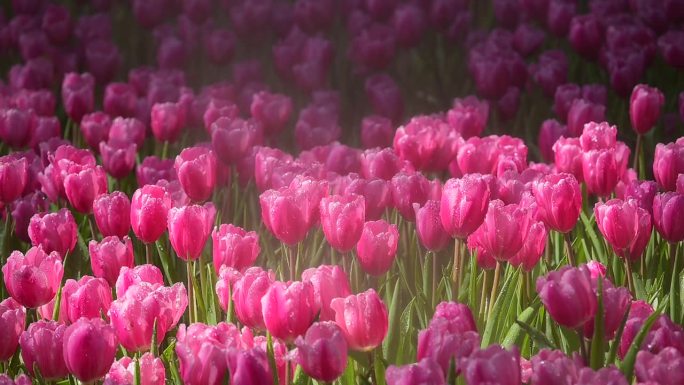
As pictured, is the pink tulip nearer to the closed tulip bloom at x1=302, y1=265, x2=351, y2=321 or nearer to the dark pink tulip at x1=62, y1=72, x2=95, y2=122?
the closed tulip bloom at x1=302, y1=265, x2=351, y2=321

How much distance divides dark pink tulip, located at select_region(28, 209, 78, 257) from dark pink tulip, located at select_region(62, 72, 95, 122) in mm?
1636

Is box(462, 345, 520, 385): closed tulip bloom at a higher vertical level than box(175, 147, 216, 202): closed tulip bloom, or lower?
lower

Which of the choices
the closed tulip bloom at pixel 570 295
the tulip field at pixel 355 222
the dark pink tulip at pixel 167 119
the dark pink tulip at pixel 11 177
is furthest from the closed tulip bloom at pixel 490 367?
the dark pink tulip at pixel 167 119

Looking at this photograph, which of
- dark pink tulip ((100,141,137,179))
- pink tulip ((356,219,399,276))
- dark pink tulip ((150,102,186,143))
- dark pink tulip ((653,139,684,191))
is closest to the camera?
pink tulip ((356,219,399,276))

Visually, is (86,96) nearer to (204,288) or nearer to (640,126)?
(204,288)

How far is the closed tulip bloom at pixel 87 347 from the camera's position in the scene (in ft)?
6.96

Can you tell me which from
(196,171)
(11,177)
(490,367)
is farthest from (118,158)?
(490,367)

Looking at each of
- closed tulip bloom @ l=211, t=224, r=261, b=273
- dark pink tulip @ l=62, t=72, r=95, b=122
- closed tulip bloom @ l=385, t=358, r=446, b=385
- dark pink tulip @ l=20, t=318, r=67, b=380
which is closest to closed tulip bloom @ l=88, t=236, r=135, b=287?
closed tulip bloom @ l=211, t=224, r=261, b=273

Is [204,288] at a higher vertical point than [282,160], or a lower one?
lower

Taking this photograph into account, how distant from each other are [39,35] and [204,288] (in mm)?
3151

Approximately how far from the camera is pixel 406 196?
297cm

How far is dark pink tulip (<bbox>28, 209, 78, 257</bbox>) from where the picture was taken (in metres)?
2.81

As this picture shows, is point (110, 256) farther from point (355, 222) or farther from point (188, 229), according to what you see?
point (355, 222)

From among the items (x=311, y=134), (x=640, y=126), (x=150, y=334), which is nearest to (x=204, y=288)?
(x=150, y=334)
